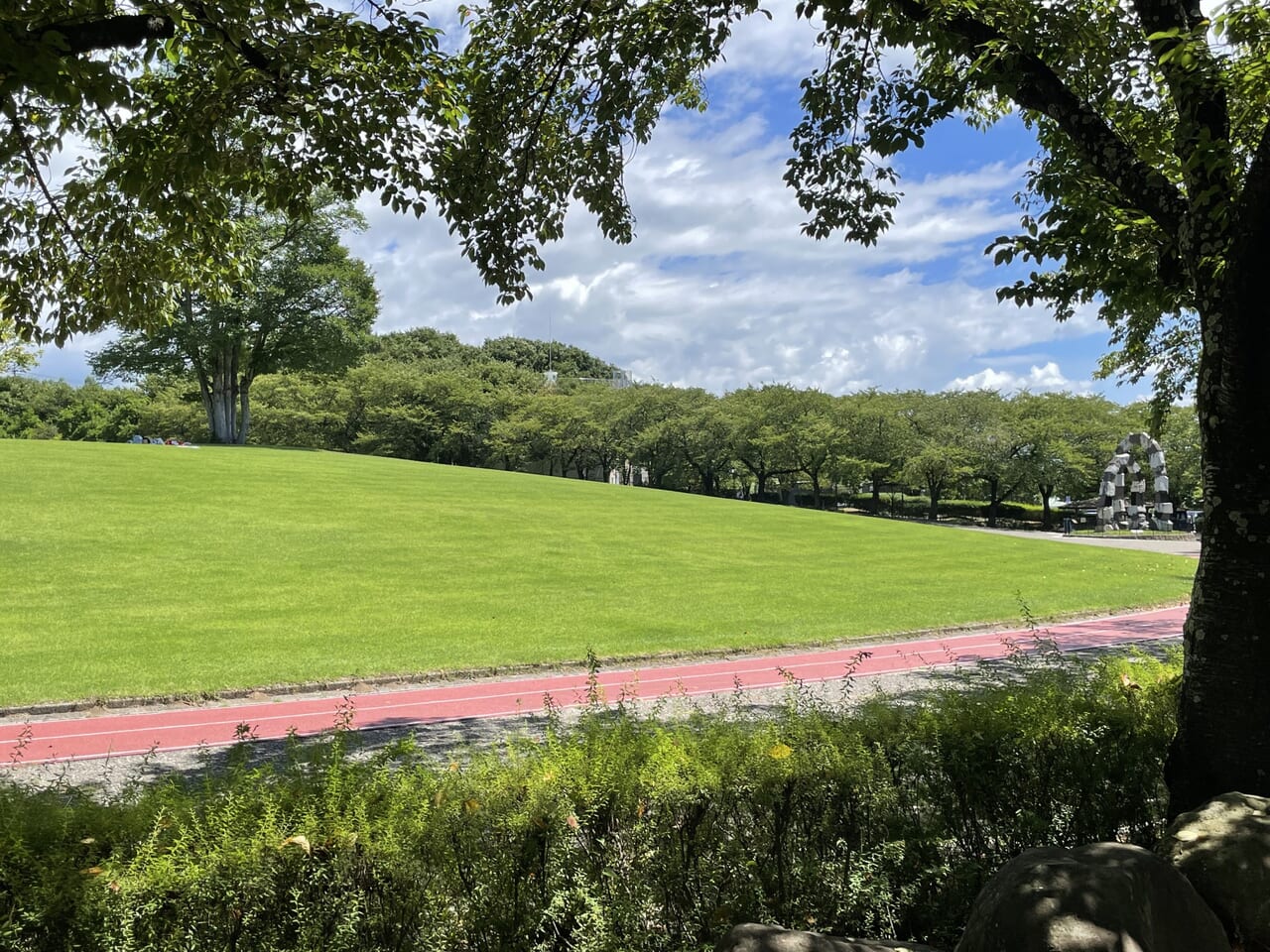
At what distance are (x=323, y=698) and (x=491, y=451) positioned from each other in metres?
57.3

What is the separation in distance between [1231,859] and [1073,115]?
14.8ft

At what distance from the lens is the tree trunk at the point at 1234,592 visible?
161 inches

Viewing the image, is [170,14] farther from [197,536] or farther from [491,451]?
[491,451]

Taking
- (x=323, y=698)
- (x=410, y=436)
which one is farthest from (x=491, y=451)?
(x=323, y=698)

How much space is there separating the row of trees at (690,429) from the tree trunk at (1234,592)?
184 feet

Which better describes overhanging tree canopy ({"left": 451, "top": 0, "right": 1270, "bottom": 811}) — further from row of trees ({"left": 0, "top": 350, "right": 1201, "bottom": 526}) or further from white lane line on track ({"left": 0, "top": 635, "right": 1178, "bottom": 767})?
row of trees ({"left": 0, "top": 350, "right": 1201, "bottom": 526})

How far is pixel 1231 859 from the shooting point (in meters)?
3.20

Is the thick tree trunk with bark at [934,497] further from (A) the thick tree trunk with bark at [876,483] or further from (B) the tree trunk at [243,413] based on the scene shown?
(B) the tree trunk at [243,413]

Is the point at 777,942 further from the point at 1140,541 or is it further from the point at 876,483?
the point at 876,483

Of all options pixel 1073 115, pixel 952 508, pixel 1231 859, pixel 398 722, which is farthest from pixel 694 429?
pixel 1231 859

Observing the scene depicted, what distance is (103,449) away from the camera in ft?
114

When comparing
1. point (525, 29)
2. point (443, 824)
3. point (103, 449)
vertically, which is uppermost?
point (525, 29)

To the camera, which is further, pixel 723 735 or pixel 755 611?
pixel 755 611

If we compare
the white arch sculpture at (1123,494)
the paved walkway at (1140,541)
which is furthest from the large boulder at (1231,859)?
the white arch sculpture at (1123,494)
